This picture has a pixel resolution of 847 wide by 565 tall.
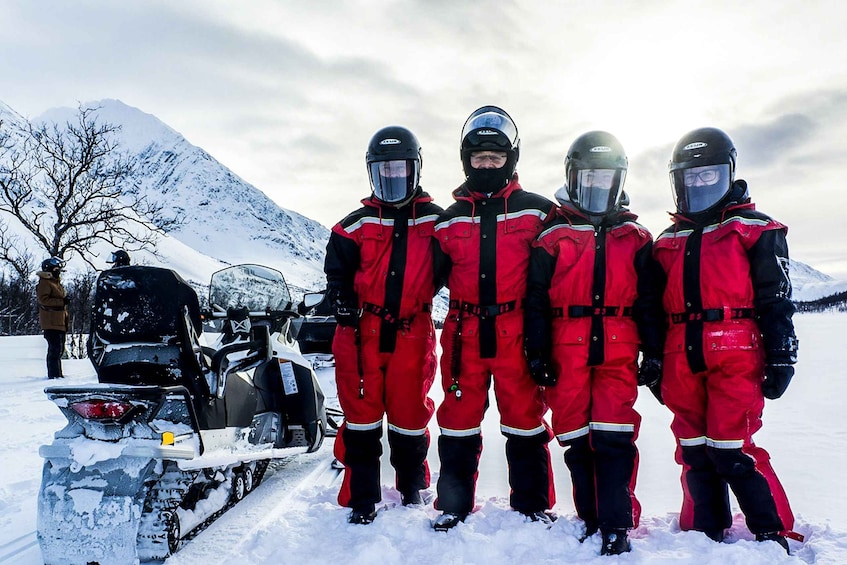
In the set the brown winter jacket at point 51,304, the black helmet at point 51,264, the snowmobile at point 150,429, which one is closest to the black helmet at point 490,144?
the snowmobile at point 150,429

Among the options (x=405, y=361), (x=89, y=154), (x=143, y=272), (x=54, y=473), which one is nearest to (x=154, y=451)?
(x=54, y=473)

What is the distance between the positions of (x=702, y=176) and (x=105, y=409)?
9.84 feet

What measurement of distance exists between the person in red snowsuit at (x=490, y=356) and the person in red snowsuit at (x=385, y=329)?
168mm

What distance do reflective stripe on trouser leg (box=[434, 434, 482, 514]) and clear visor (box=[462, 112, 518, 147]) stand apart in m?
1.62

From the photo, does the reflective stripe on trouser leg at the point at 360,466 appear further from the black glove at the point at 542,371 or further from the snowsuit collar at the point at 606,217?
the snowsuit collar at the point at 606,217

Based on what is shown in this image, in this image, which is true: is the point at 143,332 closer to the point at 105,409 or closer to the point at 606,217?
the point at 105,409

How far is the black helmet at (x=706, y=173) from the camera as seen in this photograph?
9.17 feet

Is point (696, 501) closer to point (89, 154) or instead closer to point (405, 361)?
point (405, 361)

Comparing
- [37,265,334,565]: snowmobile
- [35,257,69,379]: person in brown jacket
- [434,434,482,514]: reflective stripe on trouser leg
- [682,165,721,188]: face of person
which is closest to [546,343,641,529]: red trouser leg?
[434,434,482,514]: reflective stripe on trouser leg

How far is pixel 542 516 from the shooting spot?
2.75 metres

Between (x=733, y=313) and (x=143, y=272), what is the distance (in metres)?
2.77

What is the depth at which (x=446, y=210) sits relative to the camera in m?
3.12

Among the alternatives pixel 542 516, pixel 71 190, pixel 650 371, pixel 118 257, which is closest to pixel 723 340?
pixel 650 371

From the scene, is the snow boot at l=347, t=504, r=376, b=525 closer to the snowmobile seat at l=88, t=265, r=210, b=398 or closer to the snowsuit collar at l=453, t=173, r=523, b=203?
the snowmobile seat at l=88, t=265, r=210, b=398
